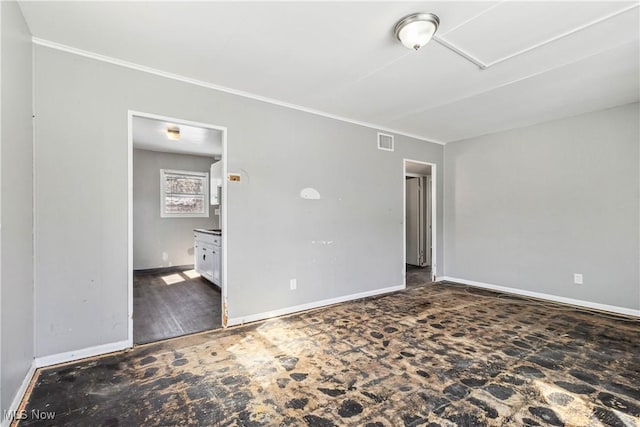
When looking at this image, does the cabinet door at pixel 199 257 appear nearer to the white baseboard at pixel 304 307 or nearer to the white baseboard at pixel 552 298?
the white baseboard at pixel 304 307

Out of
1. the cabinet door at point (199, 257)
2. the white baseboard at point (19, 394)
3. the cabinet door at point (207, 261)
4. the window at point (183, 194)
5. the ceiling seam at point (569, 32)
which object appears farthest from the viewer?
the window at point (183, 194)

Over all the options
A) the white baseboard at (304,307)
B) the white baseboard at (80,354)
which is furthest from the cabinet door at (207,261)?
the white baseboard at (80,354)

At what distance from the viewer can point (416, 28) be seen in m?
2.00

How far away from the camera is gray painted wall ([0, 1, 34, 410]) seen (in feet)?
5.33

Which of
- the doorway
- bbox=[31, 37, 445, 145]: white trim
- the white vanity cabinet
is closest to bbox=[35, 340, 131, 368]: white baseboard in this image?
the white vanity cabinet

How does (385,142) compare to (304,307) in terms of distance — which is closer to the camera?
(304,307)

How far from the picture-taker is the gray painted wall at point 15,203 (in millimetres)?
1625

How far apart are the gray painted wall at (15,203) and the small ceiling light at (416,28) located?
7.67ft

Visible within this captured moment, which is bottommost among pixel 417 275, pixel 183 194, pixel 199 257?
pixel 417 275

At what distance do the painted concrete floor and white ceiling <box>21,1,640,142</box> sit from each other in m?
2.48

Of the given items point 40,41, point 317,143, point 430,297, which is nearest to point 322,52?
point 317,143

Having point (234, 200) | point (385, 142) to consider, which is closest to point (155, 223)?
point (234, 200)

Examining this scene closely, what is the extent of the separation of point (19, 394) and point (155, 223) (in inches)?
183

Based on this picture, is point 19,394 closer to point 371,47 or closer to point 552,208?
point 371,47
